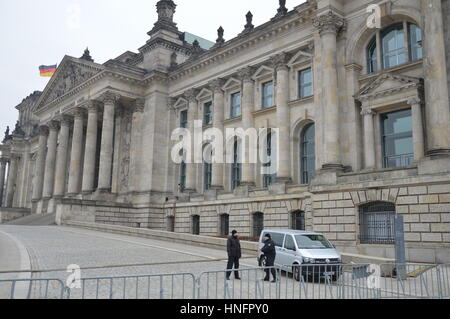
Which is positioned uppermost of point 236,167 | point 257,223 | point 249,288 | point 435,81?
point 435,81

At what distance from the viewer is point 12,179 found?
7369 centimetres

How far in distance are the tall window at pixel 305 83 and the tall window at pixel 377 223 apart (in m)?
11.5

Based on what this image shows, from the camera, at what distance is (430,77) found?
21.4m

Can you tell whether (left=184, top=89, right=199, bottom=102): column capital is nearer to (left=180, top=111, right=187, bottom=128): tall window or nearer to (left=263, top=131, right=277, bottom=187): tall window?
(left=180, top=111, right=187, bottom=128): tall window

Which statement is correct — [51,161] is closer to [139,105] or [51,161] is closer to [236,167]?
[139,105]

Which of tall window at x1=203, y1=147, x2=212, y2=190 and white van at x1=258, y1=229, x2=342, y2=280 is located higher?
tall window at x1=203, y1=147, x2=212, y2=190

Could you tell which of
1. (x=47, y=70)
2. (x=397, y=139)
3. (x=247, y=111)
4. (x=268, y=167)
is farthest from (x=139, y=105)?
(x=397, y=139)

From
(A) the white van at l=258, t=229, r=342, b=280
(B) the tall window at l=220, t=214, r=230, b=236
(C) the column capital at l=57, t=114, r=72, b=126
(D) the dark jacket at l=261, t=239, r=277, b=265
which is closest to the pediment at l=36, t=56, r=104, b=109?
(C) the column capital at l=57, t=114, r=72, b=126

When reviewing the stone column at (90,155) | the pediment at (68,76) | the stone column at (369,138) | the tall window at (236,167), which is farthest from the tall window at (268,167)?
the stone column at (90,155)

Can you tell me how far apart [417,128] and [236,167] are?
17133 mm

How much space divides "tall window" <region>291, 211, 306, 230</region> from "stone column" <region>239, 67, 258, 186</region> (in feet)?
19.6

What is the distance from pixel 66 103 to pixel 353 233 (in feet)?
125

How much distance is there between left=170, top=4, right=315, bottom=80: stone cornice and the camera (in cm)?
3075
